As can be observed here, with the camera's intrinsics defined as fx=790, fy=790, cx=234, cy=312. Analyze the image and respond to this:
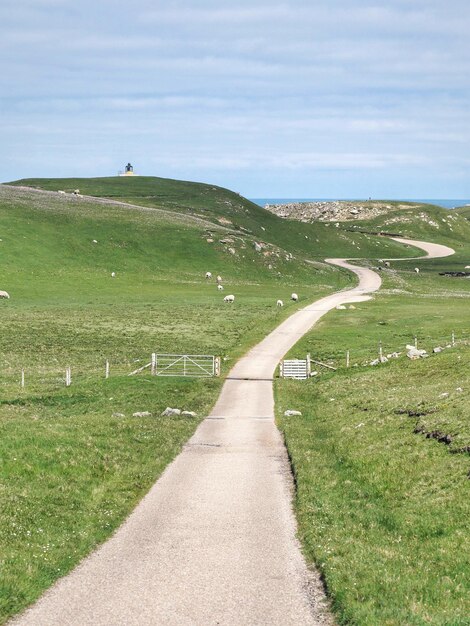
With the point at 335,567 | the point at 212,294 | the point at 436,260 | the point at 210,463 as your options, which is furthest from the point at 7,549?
the point at 436,260

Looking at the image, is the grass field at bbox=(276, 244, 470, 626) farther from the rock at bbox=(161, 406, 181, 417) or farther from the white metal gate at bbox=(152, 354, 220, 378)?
the rock at bbox=(161, 406, 181, 417)

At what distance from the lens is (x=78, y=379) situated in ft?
174

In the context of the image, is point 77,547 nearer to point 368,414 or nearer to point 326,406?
point 368,414

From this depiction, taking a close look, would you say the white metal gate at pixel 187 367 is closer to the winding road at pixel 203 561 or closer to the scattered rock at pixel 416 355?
the scattered rock at pixel 416 355

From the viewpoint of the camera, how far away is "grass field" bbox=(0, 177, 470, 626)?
18.8m

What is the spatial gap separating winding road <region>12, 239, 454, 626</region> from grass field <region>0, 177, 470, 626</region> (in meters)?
0.61

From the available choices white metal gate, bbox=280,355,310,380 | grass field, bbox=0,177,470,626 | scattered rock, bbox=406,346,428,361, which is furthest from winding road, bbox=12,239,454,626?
scattered rock, bbox=406,346,428,361

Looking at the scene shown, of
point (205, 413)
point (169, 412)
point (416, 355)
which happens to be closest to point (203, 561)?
point (169, 412)

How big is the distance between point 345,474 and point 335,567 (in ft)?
30.1

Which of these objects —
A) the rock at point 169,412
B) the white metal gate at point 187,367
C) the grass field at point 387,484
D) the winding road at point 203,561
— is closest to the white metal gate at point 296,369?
the grass field at point 387,484

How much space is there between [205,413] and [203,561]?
2279 cm

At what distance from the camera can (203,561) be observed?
1948 centimetres

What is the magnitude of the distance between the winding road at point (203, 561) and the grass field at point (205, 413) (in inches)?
24.2

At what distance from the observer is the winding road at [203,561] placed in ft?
53.9
